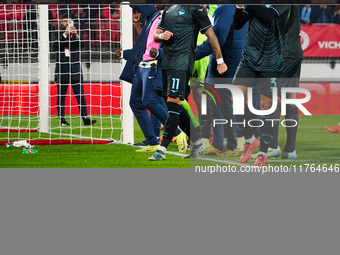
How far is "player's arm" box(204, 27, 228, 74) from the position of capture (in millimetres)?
6938

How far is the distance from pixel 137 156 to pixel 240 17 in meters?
1.94

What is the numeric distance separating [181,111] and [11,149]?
2.33 meters

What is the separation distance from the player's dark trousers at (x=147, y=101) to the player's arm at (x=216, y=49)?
817 millimetres

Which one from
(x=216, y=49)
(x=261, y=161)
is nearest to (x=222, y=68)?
(x=216, y=49)

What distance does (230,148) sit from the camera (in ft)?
23.1

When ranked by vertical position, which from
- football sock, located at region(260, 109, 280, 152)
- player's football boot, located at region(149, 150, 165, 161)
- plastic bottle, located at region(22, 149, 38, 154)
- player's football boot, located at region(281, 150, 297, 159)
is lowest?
plastic bottle, located at region(22, 149, 38, 154)

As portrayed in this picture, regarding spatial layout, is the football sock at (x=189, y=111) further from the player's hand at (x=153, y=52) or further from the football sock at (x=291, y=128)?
the football sock at (x=291, y=128)

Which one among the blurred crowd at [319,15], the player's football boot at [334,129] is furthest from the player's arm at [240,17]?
the blurred crowd at [319,15]

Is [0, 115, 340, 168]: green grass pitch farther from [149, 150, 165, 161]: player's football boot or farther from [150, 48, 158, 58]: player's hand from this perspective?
[150, 48, 158, 58]: player's hand

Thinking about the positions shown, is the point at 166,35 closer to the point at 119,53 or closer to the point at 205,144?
the point at 205,144

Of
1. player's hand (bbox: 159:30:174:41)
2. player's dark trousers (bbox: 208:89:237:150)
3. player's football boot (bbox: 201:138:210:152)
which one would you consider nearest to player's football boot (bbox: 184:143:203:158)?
player's football boot (bbox: 201:138:210:152)

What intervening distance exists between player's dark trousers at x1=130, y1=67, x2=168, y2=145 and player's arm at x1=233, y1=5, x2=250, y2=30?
110cm

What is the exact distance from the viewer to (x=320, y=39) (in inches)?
595

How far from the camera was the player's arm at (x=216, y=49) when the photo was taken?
694 cm
